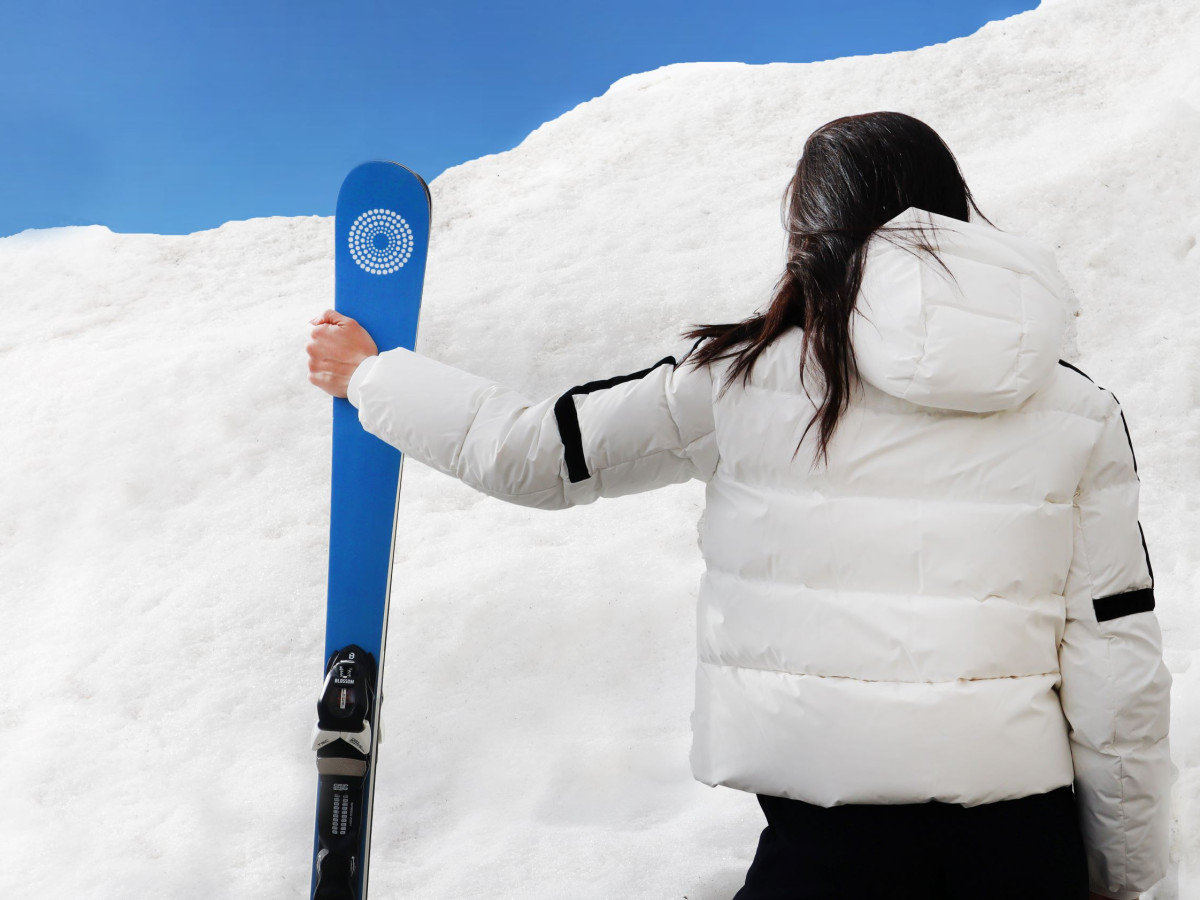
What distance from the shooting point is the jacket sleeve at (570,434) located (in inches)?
45.3

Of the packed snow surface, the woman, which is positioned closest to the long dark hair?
the woman

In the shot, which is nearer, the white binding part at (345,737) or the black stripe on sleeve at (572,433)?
the black stripe on sleeve at (572,433)

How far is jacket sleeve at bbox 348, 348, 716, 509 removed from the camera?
45.3 inches

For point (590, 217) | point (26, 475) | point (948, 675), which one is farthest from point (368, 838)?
point (590, 217)

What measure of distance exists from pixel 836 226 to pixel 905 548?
0.39 meters

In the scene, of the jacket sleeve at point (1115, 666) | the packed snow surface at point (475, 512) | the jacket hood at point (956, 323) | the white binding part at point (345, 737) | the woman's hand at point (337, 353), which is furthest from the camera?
the packed snow surface at point (475, 512)

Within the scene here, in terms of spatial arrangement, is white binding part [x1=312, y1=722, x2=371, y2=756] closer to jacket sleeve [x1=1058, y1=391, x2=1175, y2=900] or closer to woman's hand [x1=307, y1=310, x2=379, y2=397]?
woman's hand [x1=307, y1=310, x2=379, y2=397]

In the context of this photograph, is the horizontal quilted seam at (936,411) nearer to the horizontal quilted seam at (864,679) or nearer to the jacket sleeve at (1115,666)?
the jacket sleeve at (1115,666)

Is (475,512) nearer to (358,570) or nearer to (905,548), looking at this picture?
(358,570)

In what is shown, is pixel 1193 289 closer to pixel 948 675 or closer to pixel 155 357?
pixel 948 675

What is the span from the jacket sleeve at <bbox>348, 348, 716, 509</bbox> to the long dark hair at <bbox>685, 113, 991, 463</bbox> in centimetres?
7

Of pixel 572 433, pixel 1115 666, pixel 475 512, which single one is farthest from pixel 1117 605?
pixel 475 512

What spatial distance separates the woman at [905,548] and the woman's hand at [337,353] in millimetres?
389

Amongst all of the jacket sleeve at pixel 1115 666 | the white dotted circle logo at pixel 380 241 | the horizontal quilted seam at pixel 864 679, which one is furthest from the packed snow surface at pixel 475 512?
the white dotted circle logo at pixel 380 241
